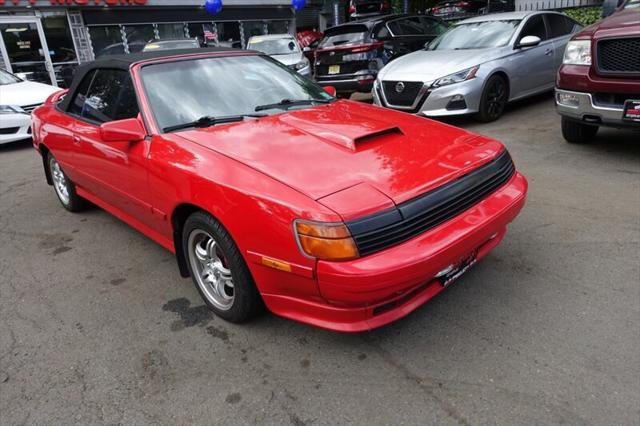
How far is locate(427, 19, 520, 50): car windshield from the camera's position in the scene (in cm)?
731

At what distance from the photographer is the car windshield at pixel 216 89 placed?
315cm

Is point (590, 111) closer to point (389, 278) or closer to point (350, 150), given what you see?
point (350, 150)

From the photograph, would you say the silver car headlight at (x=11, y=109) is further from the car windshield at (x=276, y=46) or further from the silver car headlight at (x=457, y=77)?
the silver car headlight at (x=457, y=77)

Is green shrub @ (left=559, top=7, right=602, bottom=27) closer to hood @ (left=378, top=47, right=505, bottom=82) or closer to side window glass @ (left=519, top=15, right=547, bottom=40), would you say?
side window glass @ (left=519, top=15, right=547, bottom=40)

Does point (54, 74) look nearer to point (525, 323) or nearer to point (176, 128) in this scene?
point (176, 128)

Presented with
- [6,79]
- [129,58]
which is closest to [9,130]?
[6,79]

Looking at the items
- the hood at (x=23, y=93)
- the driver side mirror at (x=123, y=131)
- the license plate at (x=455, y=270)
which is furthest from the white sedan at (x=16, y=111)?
the license plate at (x=455, y=270)

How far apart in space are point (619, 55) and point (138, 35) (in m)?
17.6

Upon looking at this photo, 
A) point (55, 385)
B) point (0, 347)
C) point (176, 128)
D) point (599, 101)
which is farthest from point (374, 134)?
point (599, 101)

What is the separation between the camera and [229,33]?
21.1 m

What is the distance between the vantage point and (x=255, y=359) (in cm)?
254

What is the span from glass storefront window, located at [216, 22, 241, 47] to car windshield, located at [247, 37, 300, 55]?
8.39m

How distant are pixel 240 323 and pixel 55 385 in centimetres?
99

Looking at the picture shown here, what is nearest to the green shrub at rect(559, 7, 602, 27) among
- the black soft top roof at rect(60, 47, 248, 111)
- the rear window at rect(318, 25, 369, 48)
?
the rear window at rect(318, 25, 369, 48)
